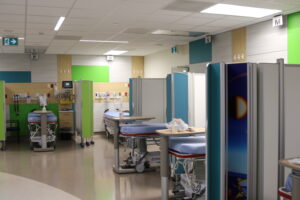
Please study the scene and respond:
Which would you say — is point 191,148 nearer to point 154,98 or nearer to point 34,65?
point 154,98

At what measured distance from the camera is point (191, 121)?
6.14 metres

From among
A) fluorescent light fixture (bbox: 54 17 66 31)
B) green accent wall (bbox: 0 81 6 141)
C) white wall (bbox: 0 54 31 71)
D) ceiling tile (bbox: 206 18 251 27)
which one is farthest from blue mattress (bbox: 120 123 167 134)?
white wall (bbox: 0 54 31 71)

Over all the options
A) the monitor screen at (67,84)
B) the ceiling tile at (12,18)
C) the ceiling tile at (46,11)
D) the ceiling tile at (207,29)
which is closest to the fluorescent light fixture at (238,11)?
the ceiling tile at (207,29)

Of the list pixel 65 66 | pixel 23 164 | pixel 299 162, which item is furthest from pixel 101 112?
pixel 299 162

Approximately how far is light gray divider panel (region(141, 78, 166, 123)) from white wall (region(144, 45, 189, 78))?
3.05 meters

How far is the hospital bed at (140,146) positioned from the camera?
20.6ft

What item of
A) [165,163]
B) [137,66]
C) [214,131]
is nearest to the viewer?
[214,131]

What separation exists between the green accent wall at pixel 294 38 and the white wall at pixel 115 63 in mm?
8630

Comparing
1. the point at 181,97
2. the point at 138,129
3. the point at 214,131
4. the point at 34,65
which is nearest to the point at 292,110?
the point at 214,131

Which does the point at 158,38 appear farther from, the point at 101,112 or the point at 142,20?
the point at 101,112

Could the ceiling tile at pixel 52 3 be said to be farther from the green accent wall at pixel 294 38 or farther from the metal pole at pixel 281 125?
the green accent wall at pixel 294 38

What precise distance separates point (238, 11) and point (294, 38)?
1234 mm

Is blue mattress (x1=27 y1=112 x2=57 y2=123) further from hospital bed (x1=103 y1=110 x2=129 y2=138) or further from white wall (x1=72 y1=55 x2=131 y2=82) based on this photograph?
white wall (x1=72 y1=55 x2=131 y2=82)

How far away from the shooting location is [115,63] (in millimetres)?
14047
